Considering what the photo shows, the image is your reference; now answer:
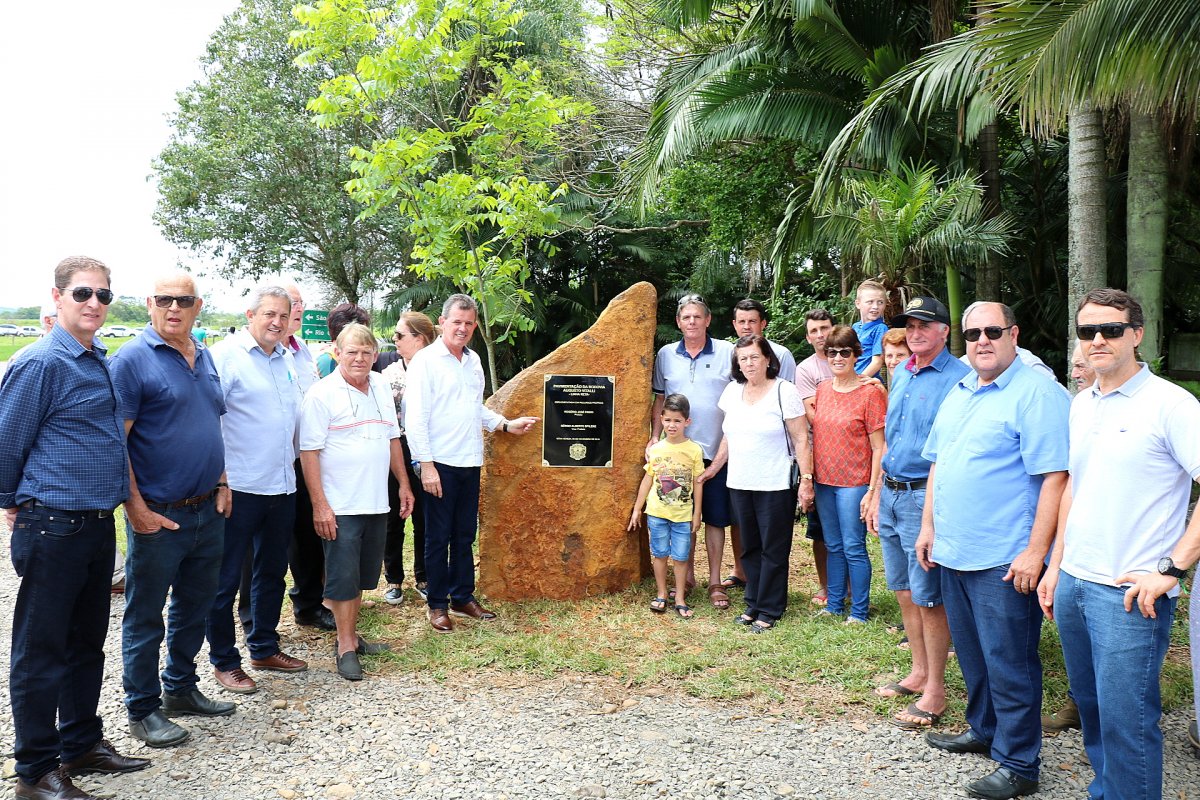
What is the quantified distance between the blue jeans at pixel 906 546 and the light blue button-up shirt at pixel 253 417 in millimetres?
3145

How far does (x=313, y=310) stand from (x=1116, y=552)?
11.7m

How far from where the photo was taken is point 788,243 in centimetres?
1066

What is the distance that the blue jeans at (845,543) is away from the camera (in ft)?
16.6

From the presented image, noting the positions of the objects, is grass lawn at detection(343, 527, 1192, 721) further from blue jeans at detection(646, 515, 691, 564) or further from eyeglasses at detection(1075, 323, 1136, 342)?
eyeglasses at detection(1075, 323, 1136, 342)

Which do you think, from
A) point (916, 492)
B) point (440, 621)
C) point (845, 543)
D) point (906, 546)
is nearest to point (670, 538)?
point (845, 543)

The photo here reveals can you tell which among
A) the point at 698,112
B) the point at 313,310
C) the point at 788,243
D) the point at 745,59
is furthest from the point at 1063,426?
the point at 313,310

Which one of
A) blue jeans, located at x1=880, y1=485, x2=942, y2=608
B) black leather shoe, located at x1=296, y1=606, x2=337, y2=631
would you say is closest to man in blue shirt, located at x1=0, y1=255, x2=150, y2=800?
black leather shoe, located at x1=296, y1=606, x2=337, y2=631

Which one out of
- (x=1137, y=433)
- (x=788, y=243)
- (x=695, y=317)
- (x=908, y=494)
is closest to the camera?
(x=1137, y=433)

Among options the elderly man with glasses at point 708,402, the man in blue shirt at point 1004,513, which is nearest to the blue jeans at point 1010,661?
the man in blue shirt at point 1004,513

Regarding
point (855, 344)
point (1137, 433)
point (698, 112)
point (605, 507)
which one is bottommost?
point (605, 507)

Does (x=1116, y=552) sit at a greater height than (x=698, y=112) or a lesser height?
lesser

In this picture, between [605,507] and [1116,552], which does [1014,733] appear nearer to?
[1116,552]

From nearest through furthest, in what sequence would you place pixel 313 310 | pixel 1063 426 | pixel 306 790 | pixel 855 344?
1. pixel 1063 426
2. pixel 306 790
3. pixel 855 344
4. pixel 313 310

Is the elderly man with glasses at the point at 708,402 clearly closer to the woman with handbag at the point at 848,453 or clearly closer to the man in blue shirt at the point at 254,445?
the woman with handbag at the point at 848,453
